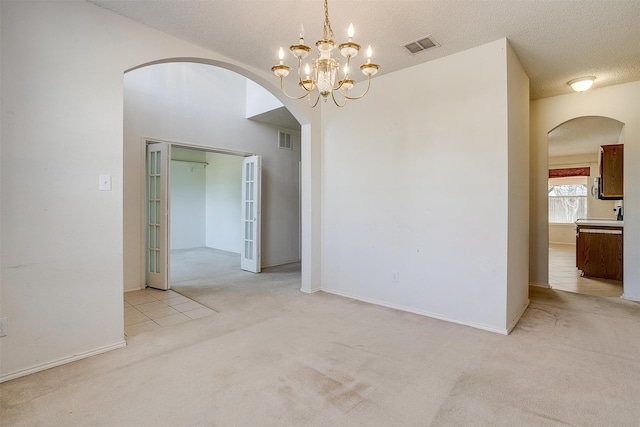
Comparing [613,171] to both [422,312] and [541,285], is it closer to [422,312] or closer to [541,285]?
[541,285]

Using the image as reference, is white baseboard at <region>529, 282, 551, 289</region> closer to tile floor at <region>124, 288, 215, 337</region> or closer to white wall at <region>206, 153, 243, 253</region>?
tile floor at <region>124, 288, 215, 337</region>

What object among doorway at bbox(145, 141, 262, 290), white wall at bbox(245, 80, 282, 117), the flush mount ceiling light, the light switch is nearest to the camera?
the light switch

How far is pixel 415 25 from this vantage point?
274 cm

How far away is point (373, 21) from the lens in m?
2.66

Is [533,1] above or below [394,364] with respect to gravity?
above

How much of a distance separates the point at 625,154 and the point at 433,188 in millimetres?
2873

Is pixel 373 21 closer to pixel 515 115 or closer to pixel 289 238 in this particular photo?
Result: pixel 515 115

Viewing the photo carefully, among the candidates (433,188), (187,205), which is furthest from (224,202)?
(433,188)

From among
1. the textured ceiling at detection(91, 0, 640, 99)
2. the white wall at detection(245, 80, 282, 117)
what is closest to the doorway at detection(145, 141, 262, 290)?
the white wall at detection(245, 80, 282, 117)

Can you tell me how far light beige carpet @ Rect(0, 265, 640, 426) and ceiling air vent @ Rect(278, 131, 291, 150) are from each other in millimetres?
4015

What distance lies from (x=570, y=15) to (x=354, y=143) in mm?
2293

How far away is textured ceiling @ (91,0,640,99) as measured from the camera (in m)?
2.46

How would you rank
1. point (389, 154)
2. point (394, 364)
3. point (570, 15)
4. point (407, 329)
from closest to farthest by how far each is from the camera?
point (394, 364) → point (570, 15) → point (407, 329) → point (389, 154)

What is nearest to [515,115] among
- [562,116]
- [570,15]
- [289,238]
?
[570,15]
